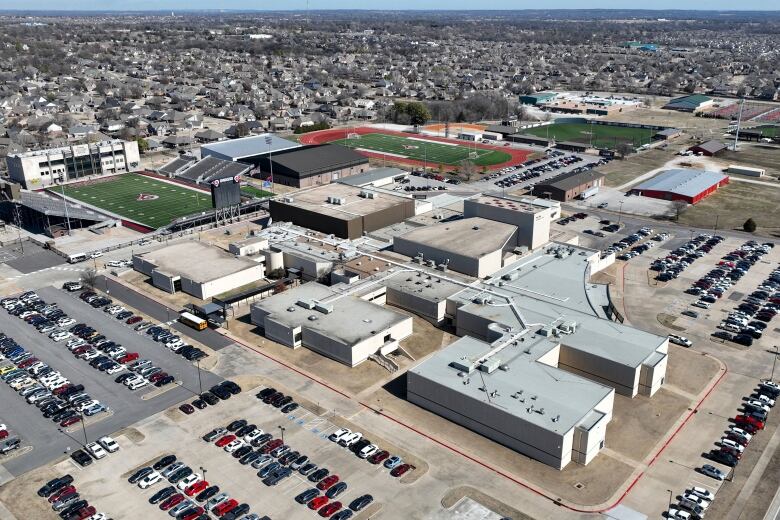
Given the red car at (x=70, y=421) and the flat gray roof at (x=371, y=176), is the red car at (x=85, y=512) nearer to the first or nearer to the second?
the red car at (x=70, y=421)

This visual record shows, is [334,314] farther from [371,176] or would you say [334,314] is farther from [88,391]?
[371,176]

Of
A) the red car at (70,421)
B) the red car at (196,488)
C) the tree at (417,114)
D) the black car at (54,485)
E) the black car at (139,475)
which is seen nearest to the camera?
the black car at (54,485)

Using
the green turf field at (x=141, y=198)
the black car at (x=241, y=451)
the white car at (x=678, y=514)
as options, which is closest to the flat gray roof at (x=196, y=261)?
the green turf field at (x=141, y=198)

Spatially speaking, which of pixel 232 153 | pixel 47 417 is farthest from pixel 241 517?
pixel 232 153

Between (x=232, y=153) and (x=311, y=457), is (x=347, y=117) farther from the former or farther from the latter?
(x=311, y=457)

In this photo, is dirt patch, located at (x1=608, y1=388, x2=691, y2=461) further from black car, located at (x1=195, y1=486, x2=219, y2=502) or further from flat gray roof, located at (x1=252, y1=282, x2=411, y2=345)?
black car, located at (x1=195, y1=486, x2=219, y2=502)
